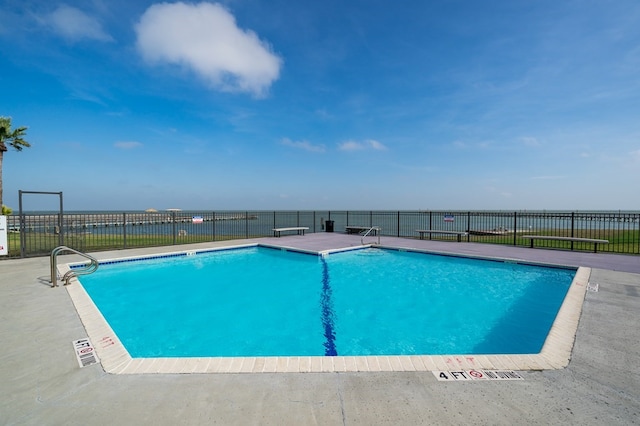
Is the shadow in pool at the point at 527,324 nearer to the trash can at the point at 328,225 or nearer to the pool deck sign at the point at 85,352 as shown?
the pool deck sign at the point at 85,352

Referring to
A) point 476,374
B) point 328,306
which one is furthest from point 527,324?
point 328,306

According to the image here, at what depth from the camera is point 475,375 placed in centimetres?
255

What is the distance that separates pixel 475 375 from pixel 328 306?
3.69 metres

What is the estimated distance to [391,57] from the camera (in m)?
12.7

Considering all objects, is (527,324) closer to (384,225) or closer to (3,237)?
(3,237)

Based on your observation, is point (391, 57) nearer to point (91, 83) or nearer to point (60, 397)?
point (91, 83)

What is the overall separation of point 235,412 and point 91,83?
13908 millimetres

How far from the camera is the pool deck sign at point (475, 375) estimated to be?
249cm

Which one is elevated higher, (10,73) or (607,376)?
(10,73)

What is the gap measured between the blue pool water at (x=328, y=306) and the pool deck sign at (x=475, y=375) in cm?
149

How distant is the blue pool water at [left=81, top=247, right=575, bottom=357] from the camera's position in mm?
4312

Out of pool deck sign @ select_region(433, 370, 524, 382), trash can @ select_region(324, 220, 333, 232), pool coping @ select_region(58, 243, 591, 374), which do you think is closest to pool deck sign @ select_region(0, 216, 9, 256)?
pool coping @ select_region(58, 243, 591, 374)

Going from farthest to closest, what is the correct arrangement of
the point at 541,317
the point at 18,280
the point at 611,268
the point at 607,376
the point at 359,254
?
the point at 359,254 → the point at 611,268 → the point at 18,280 → the point at 541,317 → the point at 607,376

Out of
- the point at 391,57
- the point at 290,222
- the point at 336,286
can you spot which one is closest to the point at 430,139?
the point at 391,57
